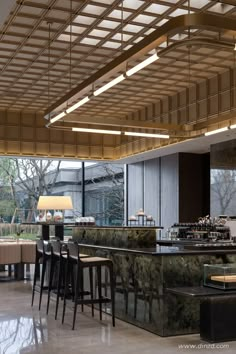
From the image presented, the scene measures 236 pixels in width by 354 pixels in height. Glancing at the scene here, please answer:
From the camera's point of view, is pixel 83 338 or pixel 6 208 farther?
pixel 6 208

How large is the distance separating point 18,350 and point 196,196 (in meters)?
10.4

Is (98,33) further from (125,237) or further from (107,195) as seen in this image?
(107,195)

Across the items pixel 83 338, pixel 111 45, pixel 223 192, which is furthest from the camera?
pixel 223 192

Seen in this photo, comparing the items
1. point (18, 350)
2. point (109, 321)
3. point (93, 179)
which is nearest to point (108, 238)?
point (109, 321)

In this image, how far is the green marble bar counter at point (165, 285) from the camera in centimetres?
533

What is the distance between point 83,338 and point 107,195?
13134mm

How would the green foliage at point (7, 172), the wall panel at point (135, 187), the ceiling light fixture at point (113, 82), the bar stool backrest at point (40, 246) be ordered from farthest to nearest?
the green foliage at point (7, 172) < the wall panel at point (135, 187) < the bar stool backrest at point (40, 246) < the ceiling light fixture at point (113, 82)

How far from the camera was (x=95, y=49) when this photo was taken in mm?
9242

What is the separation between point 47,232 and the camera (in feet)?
31.6

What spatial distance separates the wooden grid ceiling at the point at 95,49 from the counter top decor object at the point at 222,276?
2.15 metres

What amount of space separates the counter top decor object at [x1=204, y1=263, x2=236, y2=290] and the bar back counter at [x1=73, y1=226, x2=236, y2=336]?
0.31 m

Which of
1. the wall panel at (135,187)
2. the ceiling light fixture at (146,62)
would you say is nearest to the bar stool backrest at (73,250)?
the ceiling light fixture at (146,62)

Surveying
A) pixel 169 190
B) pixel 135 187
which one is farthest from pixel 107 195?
pixel 169 190

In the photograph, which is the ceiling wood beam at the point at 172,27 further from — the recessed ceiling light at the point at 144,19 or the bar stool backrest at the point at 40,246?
the bar stool backrest at the point at 40,246
